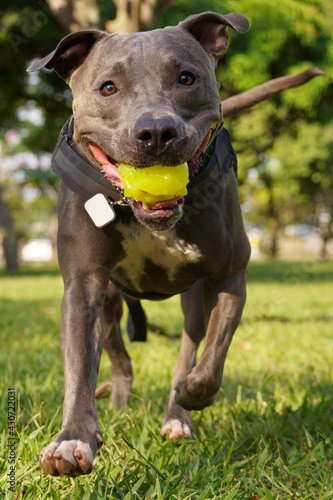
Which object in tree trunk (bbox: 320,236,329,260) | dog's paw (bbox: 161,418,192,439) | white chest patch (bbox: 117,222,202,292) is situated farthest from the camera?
tree trunk (bbox: 320,236,329,260)

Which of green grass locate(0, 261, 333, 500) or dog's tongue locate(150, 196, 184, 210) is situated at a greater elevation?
dog's tongue locate(150, 196, 184, 210)

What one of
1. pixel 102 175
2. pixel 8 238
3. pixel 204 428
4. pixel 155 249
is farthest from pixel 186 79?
pixel 8 238

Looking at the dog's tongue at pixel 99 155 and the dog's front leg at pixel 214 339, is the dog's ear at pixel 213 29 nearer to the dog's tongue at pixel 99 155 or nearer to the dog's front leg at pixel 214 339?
the dog's tongue at pixel 99 155

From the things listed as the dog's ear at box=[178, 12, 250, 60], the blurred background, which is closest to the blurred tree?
the blurred background

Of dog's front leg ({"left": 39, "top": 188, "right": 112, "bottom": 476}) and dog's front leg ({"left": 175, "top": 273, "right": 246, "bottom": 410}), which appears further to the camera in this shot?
dog's front leg ({"left": 175, "top": 273, "right": 246, "bottom": 410})

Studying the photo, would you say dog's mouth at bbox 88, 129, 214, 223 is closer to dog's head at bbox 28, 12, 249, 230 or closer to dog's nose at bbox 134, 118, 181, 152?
dog's head at bbox 28, 12, 249, 230

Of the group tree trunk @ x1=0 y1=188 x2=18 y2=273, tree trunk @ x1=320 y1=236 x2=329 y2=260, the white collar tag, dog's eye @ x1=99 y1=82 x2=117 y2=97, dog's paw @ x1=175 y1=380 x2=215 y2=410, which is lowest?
tree trunk @ x1=320 y1=236 x2=329 y2=260

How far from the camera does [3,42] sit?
11.9 m

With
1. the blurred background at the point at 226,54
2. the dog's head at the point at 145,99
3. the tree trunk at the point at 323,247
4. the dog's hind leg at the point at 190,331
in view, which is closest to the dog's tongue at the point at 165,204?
the dog's head at the point at 145,99

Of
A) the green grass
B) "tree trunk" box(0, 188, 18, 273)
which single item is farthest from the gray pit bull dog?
"tree trunk" box(0, 188, 18, 273)

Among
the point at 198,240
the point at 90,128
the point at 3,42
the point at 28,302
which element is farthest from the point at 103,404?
the point at 3,42

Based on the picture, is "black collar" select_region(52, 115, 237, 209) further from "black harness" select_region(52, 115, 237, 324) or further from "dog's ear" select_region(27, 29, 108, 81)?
"dog's ear" select_region(27, 29, 108, 81)

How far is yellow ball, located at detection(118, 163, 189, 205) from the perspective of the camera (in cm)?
216

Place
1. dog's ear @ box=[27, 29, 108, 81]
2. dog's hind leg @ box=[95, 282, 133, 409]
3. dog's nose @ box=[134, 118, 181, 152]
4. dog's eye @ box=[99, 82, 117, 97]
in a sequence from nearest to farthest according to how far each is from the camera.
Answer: dog's nose @ box=[134, 118, 181, 152]
dog's eye @ box=[99, 82, 117, 97]
dog's ear @ box=[27, 29, 108, 81]
dog's hind leg @ box=[95, 282, 133, 409]
